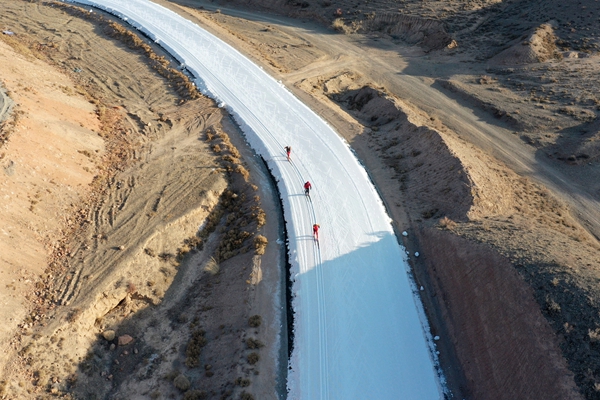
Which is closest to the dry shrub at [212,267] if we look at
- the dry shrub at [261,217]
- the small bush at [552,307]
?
the dry shrub at [261,217]

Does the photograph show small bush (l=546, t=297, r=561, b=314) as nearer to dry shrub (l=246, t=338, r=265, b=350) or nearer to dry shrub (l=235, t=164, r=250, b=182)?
dry shrub (l=246, t=338, r=265, b=350)

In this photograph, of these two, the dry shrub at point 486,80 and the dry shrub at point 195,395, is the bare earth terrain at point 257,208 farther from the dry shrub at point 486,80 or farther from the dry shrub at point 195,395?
the dry shrub at point 486,80

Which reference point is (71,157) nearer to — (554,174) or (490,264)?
(490,264)

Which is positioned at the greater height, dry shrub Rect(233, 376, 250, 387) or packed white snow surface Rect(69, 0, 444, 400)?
packed white snow surface Rect(69, 0, 444, 400)

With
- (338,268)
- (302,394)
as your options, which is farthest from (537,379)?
(338,268)

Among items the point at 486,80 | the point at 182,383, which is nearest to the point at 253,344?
the point at 182,383

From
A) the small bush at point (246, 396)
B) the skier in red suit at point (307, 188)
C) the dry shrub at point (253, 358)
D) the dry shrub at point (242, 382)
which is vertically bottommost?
the small bush at point (246, 396)

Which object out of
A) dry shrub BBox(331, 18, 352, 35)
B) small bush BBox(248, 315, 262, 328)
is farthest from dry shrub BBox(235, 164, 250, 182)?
dry shrub BBox(331, 18, 352, 35)
